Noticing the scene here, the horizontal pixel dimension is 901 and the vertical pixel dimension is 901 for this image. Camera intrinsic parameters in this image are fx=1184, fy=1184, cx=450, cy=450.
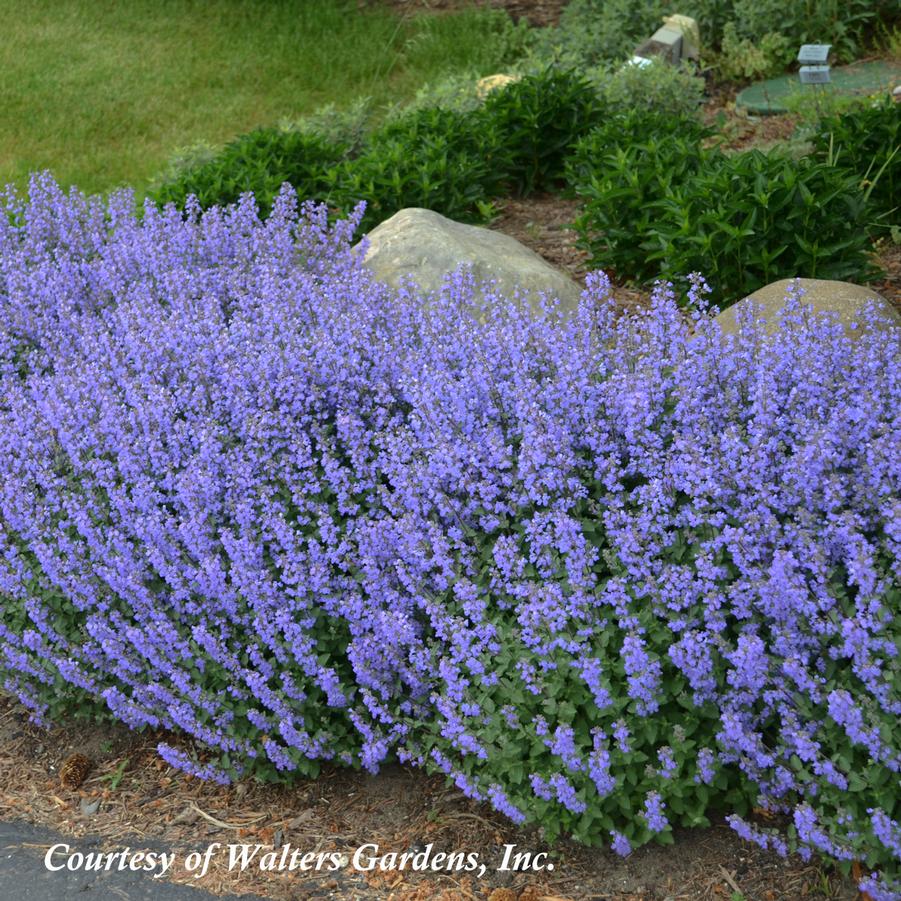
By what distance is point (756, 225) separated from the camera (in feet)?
17.3

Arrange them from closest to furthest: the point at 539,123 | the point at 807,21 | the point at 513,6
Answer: the point at 539,123
the point at 807,21
the point at 513,6

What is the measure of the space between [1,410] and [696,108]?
16.4 feet

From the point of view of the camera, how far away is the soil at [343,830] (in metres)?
3.04

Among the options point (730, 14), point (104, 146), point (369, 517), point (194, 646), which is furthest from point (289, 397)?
point (730, 14)

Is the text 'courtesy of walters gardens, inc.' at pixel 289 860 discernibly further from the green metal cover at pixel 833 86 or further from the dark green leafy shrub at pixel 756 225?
the green metal cover at pixel 833 86

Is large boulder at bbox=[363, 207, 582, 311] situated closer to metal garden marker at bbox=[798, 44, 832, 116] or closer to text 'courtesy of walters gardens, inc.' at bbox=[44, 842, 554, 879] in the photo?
metal garden marker at bbox=[798, 44, 832, 116]

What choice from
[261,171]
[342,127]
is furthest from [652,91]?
[261,171]

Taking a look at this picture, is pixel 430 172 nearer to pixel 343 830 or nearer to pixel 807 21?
pixel 343 830

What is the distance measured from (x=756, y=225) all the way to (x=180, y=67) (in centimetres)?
776

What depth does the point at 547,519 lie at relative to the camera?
3311mm

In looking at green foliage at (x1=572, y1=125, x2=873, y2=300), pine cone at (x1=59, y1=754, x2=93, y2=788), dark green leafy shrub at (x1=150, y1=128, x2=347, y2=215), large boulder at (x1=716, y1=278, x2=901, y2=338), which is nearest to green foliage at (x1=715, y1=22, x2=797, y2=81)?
dark green leafy shrub at (x1=150, y1=128, x2=347, y2=215)

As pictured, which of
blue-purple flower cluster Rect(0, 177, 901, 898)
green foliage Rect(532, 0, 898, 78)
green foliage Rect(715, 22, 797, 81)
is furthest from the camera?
green foliage Rect(532, 0, 898, 78)

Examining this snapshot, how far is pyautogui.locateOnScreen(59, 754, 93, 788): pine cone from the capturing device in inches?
150

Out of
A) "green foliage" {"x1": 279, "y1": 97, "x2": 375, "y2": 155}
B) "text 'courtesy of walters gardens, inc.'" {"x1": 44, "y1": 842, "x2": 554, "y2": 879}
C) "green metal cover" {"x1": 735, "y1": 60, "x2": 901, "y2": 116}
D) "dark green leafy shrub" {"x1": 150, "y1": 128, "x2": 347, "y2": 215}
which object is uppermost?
"dark green leafy shrub" {"x1": 150, "y1": 128, "x2": 347, "y2": 215}
